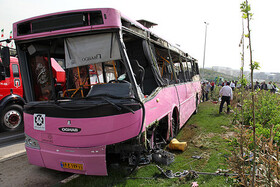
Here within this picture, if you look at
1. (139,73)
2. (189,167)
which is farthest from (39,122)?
(189,167)

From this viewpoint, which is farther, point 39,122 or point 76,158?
point 39,122

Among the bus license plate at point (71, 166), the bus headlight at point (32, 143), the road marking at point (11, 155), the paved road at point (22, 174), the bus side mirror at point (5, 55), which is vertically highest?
the bus side mirror at point (5, 55)

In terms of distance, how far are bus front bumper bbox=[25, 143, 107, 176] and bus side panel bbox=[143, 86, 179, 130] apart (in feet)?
3.48

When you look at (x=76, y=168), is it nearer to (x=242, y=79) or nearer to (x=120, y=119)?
(x=120, y=119)

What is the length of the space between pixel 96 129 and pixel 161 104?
188 centimetres

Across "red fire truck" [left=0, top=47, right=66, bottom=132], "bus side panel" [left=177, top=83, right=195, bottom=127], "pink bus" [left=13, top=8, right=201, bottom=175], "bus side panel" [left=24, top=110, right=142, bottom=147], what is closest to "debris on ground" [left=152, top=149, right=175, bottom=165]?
"pink bus" [left=13, top=8, right=201, bottom=175]

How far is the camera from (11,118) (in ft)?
27.0

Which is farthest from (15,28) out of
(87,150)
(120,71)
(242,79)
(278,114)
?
(278,114)

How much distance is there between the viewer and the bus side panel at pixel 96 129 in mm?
3297

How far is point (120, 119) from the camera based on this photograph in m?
3.32

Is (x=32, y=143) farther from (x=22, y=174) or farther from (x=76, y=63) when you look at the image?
(x=76, y=63)

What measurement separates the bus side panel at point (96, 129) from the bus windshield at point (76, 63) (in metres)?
0.69

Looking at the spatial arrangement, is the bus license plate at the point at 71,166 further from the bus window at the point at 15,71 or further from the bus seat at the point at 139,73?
the bus window at the point at 15,71

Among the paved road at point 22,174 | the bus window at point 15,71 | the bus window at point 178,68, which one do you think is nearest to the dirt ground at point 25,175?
the paved road at point 22,174
